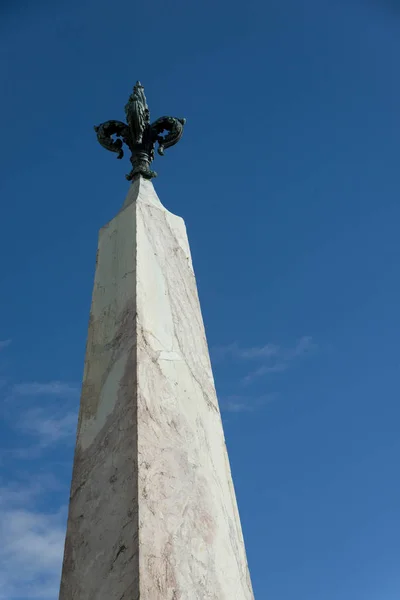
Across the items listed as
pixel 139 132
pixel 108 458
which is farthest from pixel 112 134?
pixel 108 458

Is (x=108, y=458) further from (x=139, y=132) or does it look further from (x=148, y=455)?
(x=139, y=132)

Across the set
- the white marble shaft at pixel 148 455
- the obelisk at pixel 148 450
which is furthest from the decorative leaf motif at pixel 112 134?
the white marble shaft at pixel 148 455

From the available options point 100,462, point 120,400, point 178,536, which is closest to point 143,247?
point 120,400

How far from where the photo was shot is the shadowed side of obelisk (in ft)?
11.5

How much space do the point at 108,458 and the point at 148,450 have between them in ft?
1.00

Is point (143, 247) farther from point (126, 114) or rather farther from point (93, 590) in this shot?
point (93, 590)

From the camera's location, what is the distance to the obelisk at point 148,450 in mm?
3531

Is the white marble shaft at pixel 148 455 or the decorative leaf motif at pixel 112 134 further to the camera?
the decorative leaf motif at pixel 112 134

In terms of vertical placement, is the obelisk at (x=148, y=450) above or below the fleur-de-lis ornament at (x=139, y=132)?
below

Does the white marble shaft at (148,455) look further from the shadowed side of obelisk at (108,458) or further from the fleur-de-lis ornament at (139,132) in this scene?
the fleur-de-lis ornament at (139,132)

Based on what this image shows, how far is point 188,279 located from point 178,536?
2.54m

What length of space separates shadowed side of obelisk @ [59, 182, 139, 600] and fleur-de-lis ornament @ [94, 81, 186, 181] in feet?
6.12

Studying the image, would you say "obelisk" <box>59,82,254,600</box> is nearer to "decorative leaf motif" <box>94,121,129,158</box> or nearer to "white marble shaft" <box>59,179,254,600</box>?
"white marble shaft" <box>59,179,254,600</box>

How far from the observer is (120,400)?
4.24m
